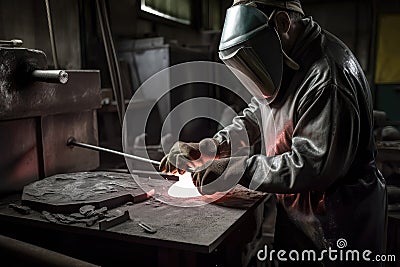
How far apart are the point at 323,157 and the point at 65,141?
1.23 meters

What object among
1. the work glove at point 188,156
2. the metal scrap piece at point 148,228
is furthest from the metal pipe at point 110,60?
the metal scrap piece at point 148,228

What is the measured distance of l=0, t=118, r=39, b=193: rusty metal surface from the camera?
5.07 ft

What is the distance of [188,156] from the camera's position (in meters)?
1.58

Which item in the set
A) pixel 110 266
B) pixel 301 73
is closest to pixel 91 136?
pixel 110 266

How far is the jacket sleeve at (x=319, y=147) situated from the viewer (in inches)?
46.3

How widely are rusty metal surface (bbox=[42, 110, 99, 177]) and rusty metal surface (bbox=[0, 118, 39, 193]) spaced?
0.18ft

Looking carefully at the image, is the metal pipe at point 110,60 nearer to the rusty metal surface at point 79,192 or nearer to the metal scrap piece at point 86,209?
the rusty metal surface at point 79,192

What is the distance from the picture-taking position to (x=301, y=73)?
52.6 inches

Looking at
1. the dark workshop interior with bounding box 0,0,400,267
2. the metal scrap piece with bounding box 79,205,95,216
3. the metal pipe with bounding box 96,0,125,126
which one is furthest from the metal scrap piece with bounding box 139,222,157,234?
the metal pipe with bounding box 96,0,125,126

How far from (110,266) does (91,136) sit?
2.55 feet

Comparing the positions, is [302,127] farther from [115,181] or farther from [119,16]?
[119,16]

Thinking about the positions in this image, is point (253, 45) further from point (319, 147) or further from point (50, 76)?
point (50, 76)

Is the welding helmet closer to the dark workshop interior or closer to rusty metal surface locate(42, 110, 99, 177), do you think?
the dark workshop interior

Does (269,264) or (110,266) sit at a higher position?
(110,266)
